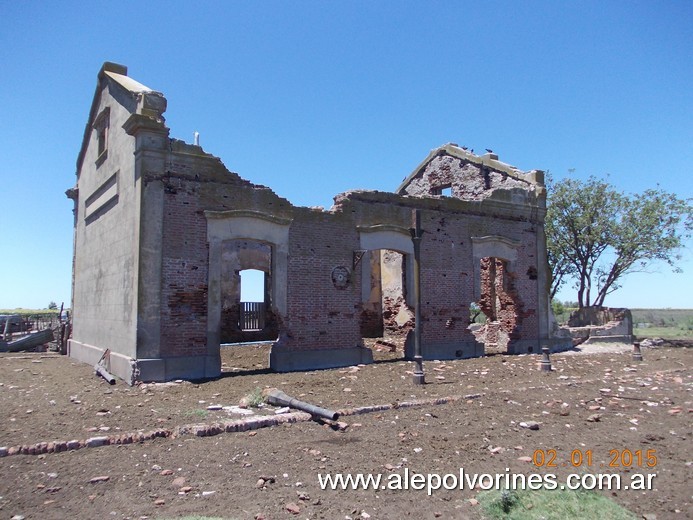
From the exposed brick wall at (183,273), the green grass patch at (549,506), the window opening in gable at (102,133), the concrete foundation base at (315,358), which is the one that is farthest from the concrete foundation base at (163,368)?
the green grass patch at (549,506)

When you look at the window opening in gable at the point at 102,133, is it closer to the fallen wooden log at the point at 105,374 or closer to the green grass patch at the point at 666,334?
the fallen wooden log at the point at 105,374

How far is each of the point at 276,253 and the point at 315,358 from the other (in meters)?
2.71

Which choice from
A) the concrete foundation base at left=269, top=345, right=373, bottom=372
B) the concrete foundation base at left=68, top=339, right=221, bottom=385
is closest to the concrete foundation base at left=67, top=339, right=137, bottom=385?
the concrete foundation base at left=68, top=339, right=221, bottom=385

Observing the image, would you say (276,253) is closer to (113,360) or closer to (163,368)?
(163,368)

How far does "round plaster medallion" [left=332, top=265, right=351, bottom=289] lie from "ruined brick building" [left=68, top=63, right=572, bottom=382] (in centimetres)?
3

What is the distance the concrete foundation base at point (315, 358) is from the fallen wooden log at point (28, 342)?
43.0ft

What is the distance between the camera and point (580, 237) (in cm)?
2412

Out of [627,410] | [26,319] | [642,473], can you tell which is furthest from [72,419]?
[26,319]

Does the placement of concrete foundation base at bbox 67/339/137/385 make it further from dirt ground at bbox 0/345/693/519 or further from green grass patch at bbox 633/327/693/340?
green grass patch at bbox 633/327/693/340

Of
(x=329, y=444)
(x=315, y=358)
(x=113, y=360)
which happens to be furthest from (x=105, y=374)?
(x=329, y=444)

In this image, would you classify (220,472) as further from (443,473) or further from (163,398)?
(163,398)

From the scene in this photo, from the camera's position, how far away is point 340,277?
41.9 ft

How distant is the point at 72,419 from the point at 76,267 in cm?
1138

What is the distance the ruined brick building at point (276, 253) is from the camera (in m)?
10.6
